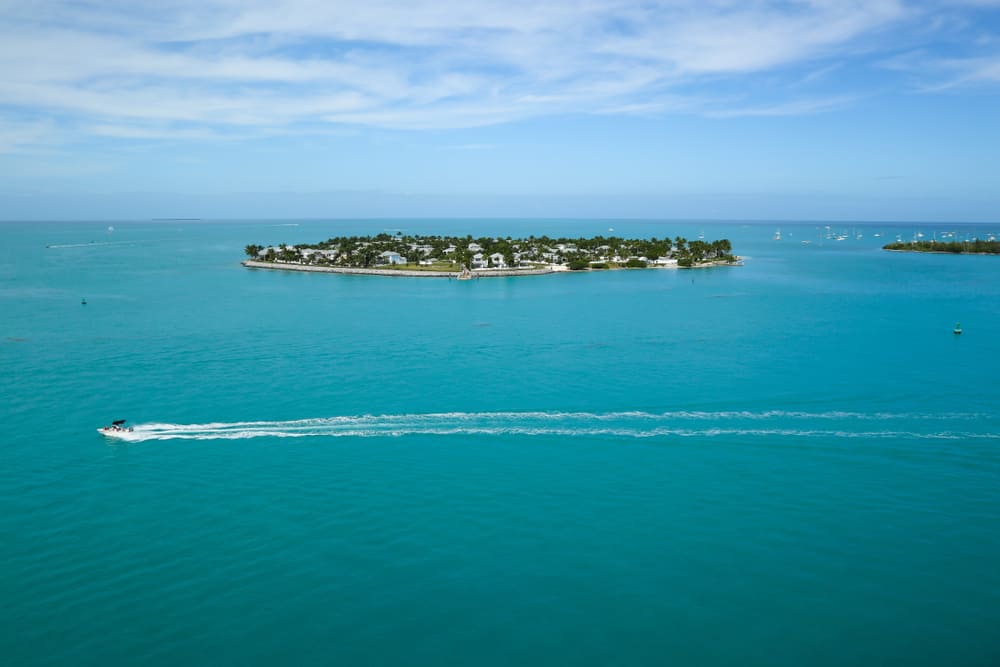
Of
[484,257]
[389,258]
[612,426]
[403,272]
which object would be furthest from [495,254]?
[612,426]

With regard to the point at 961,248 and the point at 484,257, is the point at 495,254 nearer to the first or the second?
the point at 484,257

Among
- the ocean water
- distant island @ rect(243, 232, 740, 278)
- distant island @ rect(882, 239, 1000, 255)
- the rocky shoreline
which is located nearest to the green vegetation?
distant island @ rect(243, 232, 740, 278)

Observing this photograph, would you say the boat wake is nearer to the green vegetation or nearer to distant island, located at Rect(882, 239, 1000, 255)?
the green vegetation

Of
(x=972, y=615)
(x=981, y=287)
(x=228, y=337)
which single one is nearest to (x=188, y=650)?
(x=972, y=615)

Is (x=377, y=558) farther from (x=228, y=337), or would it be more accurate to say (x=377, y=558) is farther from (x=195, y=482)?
(x=228, y=337)

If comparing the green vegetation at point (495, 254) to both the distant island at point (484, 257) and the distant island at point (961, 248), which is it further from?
the distant island at point (961, 248)
